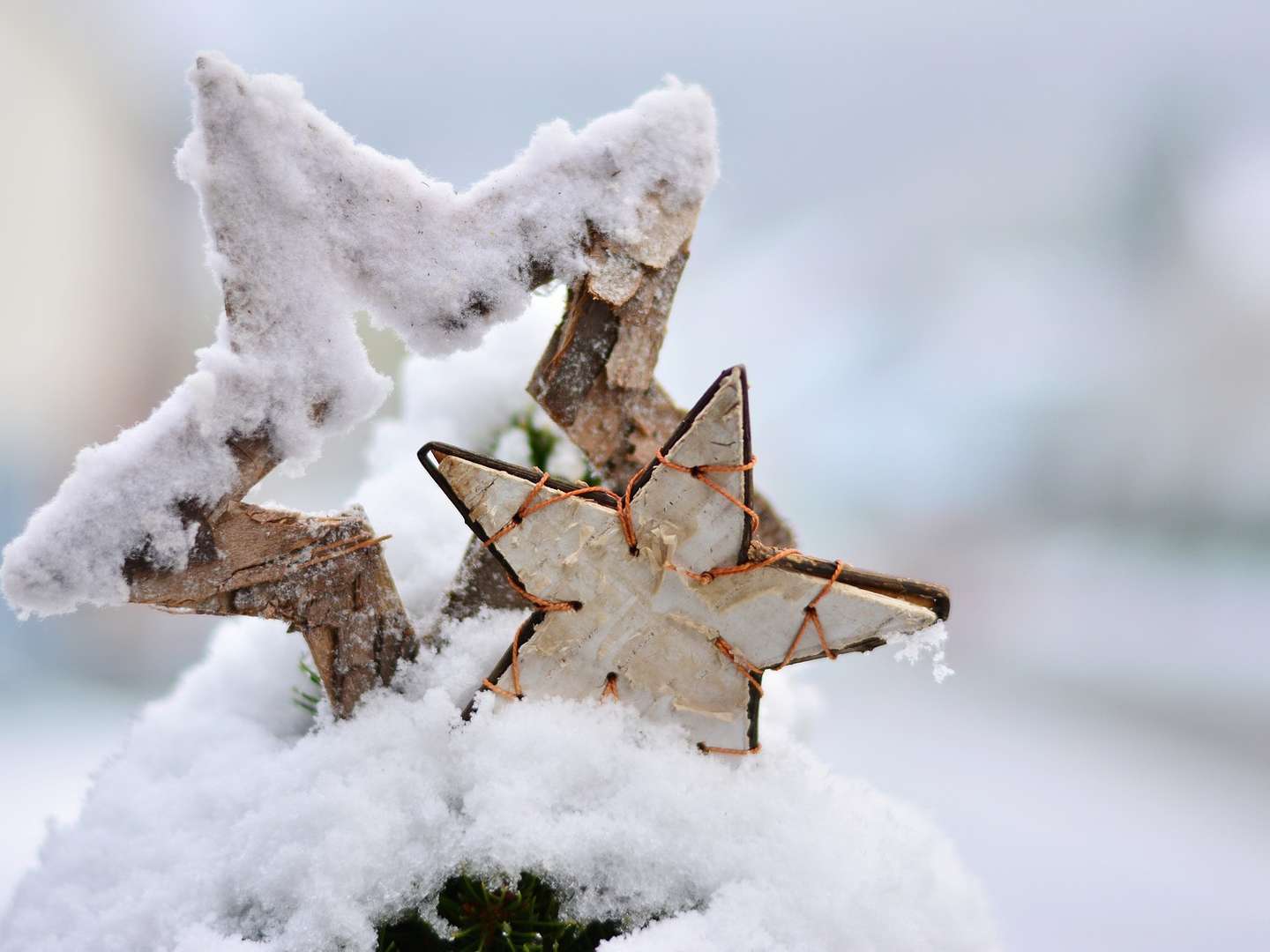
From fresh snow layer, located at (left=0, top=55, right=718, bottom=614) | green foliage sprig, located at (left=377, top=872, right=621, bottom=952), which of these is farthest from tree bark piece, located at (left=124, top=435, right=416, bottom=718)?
green foliage sprig, located at (left=377, top=872, right=621, bottom=952)

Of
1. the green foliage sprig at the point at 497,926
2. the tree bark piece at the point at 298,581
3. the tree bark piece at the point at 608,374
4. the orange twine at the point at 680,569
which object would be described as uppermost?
the tree bark piece at the point at 608,374

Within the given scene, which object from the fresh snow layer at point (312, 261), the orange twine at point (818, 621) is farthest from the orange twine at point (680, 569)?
the fresh snow layer at point (312, 261)

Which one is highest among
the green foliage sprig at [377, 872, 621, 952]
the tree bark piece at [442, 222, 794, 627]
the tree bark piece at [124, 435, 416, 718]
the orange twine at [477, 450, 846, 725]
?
the tree bark piece at [442, 222, 794, 627]

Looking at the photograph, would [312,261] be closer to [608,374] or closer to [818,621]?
[608,374]

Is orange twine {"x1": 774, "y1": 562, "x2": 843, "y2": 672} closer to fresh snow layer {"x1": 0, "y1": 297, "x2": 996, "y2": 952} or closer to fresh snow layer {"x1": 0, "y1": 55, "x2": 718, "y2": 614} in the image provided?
fresh snow layer {"x1": 0, "y1": 297, "x2": 996, "y2": 952}

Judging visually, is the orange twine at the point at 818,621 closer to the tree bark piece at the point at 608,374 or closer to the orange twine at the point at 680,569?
the orange twine at the point at 680,569


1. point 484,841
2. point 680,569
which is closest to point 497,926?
point 484,841
